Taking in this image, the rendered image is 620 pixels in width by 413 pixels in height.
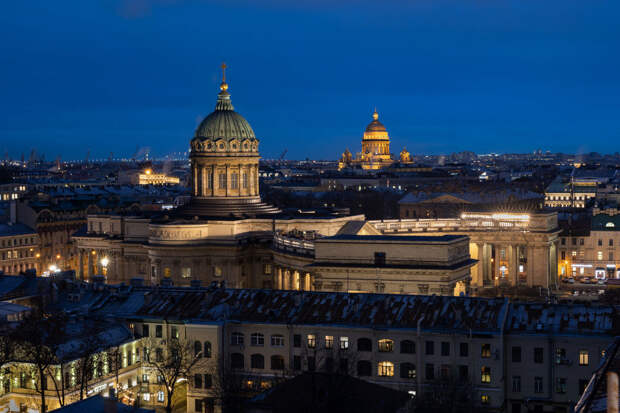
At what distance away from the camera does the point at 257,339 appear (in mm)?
71625

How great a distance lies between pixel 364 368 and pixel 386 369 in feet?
4.67

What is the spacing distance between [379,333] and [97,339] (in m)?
18.1

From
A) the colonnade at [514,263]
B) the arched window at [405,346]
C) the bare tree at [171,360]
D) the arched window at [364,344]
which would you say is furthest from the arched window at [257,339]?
the colonnade at [514,263]

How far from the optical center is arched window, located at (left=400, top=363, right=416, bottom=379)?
6862cm

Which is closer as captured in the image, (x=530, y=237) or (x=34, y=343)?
(x=34, y=343)

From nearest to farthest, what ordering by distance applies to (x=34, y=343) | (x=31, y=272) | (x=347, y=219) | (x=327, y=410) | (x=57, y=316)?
1. (x=327, y=410)
2. (x=34, y=343)
3. (x=57, y=316)
4. (x=31, y=272)
5. (x=347, y=219)

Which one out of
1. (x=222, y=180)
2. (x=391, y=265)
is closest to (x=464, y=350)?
(x=391, y=265)

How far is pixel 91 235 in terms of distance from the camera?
4916 inches

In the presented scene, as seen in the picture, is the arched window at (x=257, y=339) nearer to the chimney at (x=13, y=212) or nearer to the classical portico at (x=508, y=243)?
the classical portico at (x=508, y=243)

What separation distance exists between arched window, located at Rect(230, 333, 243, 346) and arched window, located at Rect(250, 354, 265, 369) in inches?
49.2

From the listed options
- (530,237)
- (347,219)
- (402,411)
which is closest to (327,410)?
(402,411)

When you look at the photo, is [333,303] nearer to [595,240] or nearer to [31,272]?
[31,272]

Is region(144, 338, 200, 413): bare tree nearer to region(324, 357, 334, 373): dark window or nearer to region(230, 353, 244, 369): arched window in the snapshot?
region(230, 353, 244, 369): arched window

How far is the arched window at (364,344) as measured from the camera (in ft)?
228
